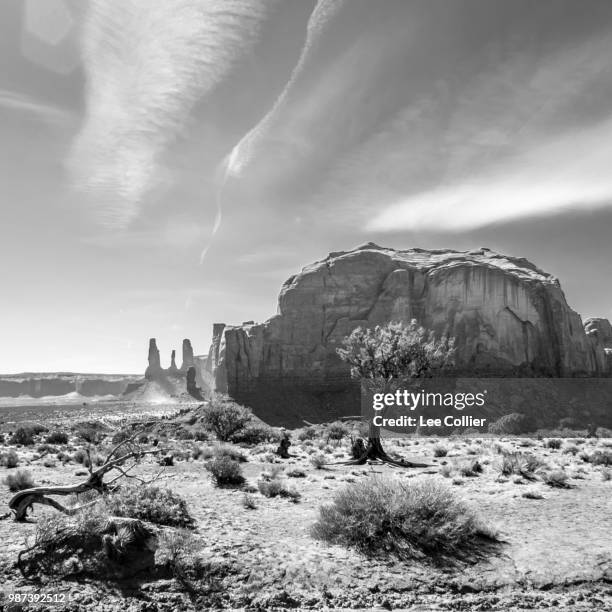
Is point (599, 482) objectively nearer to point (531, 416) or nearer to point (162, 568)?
point (162, 568)

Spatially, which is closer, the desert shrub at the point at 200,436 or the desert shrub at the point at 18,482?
the desert shrub at the point at 18,482

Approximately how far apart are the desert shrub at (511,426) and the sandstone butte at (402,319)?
26388 millimetres

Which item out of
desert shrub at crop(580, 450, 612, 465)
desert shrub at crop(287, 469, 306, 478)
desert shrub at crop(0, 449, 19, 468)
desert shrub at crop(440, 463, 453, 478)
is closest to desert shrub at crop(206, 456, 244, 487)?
desert shrub at crop(287, 469, 306, 478)

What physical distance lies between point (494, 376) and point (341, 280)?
3866 centimetres

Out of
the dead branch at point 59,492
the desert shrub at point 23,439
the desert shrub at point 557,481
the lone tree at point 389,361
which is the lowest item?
the desert shrub at point 23,439

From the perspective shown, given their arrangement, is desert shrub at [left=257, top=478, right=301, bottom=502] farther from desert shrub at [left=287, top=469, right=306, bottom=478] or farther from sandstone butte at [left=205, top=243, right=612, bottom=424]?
sandstone butte at [left=205, top=243, right=612, bottom=424]

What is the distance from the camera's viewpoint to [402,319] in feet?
326

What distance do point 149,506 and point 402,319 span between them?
305 ft

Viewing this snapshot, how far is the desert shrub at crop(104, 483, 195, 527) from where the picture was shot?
A: 8977 mm

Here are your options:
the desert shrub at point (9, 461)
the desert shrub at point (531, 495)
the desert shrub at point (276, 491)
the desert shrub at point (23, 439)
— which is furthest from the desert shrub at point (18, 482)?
the desert shrub at point (23, 439)

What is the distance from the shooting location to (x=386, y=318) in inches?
4043

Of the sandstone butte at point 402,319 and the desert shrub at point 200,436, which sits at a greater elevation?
the sandstone butte at point 402,319

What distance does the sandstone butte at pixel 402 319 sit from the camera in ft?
310

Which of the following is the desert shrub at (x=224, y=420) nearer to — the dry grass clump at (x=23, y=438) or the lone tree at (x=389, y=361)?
the dry grass clump at (x=23, y=438)
